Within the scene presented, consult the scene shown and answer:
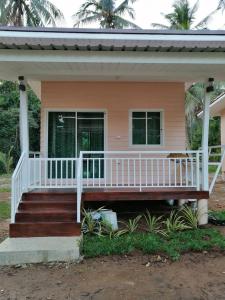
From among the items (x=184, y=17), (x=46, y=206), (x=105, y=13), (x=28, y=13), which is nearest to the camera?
(x=46, y=206)

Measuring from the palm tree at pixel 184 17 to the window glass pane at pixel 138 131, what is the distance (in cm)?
1799

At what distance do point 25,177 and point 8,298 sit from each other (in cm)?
319

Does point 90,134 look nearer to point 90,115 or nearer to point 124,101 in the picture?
point 90,115

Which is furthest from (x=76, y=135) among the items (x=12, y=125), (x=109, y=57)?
(x=12, y=125)

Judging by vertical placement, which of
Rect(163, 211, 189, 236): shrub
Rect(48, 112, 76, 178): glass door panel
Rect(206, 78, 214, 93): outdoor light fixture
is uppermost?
Rect(206, 78, 214, 93): outdoor light fixture

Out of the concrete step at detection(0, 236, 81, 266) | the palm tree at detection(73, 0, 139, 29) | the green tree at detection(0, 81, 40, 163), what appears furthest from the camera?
the palm tree at detection(73, 0, 139, 29)

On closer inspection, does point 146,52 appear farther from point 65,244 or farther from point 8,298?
point 8,298

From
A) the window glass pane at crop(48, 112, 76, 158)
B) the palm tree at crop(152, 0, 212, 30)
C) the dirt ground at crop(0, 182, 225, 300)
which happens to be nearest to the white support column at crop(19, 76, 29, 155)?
the window glass pane at crop(48, 112, 76, 158)

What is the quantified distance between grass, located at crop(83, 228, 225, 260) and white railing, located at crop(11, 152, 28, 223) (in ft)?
4.86

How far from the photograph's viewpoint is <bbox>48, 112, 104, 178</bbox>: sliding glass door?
28.8 ft

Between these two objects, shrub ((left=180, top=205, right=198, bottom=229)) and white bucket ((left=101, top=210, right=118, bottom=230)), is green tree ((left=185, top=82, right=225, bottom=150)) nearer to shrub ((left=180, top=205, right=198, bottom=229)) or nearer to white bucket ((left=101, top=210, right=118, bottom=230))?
shrub ((left=180, top=205, right=198, bottom=229))

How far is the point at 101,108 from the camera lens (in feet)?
29.2

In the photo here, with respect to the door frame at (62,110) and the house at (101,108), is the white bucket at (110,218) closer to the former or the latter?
the house at (101,108)

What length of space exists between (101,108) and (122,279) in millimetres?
5250
